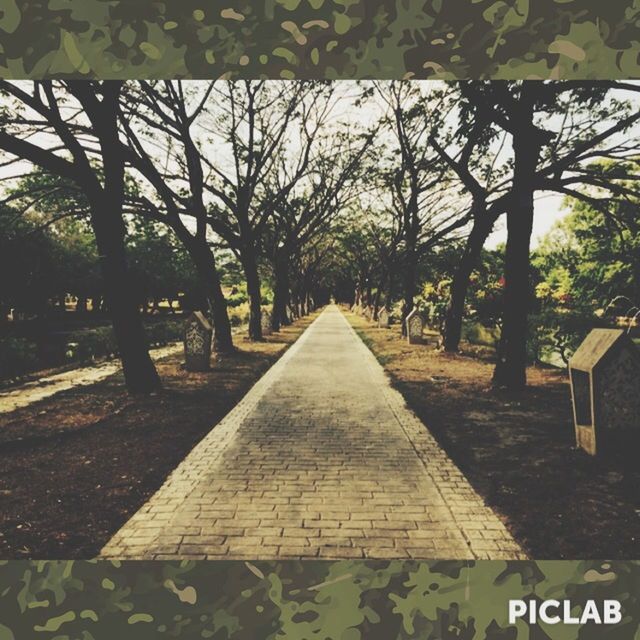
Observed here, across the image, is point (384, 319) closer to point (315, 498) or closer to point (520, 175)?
point (520, 175)

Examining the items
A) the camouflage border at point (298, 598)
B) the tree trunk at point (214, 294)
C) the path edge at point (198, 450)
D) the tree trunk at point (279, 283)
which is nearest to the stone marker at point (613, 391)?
the camouflage border at point (298, 598)

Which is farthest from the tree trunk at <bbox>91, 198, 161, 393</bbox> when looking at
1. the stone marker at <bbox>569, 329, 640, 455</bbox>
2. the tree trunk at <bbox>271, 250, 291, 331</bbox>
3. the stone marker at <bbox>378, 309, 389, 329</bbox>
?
the stone marker at <bbox>378, 309, 389, 329</bbox>

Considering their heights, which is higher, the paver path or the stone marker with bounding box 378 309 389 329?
the stone marker with bounding box 378 309 389 329

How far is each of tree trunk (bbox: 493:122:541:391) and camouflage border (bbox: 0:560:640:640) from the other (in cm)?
658

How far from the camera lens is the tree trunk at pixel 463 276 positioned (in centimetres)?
1306

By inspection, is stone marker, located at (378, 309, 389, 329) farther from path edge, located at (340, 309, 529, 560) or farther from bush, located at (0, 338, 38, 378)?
path edge, located at (340, 309, 529, 560)

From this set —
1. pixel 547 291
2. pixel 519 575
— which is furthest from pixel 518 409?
pixel 547 291

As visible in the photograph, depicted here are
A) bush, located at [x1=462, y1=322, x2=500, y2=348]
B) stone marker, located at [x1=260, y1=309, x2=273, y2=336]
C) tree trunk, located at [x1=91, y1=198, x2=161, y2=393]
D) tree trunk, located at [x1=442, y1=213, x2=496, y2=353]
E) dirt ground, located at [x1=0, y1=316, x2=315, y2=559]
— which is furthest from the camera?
stone marker, located at [x1=260, y1=309, x2=273, y2=336]

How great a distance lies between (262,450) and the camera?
19.2 feet

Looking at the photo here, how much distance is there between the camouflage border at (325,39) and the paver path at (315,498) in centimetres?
329

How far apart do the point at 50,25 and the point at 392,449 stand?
5.55 meters

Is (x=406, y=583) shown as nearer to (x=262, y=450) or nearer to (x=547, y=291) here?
(x=262, y=450)

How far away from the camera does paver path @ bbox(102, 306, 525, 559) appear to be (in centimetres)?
353

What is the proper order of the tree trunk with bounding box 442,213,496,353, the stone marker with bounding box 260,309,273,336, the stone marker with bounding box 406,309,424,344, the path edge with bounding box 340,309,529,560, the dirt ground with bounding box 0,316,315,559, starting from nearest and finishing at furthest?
the path edge with bounding box 340,309,529,560 < the dirt ground with bounding box 0,316,315,559 < the tree trunk with bounding box 442,213,496,353 < the stone marker with bounding box 406,309,424,344 < the stone marker with bounding box 260,309,273,336
